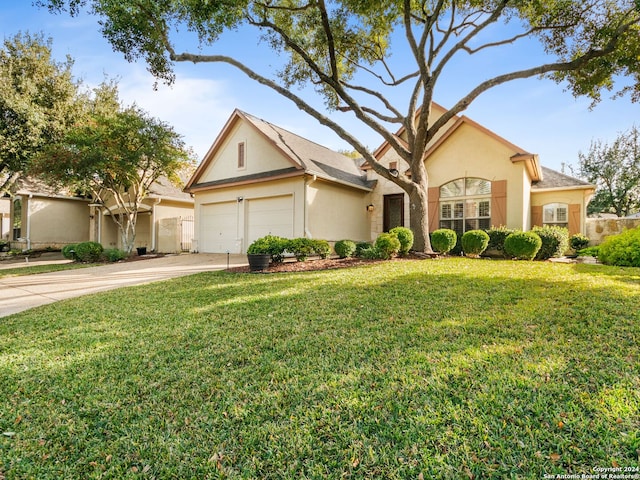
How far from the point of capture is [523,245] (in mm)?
10367

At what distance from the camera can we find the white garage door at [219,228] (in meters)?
15.6

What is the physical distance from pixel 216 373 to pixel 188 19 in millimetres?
10360

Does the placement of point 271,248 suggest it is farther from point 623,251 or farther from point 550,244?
point 623,251

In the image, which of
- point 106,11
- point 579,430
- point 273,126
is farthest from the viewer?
point 273,126

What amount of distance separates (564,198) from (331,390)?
1497 cm

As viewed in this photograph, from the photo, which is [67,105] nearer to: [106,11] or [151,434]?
[106,11]

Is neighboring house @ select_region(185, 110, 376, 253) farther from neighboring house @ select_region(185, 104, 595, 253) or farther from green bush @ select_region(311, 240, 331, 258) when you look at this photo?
green bush @ select_region(311, 240, 331, 258)

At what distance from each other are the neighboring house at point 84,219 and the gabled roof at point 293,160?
9.44 ft

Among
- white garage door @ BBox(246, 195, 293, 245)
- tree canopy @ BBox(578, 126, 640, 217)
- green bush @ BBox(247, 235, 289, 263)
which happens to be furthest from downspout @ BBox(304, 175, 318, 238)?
tree canopy @ BBox(578, 126, 640, 217)

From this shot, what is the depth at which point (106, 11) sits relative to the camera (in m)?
8.45

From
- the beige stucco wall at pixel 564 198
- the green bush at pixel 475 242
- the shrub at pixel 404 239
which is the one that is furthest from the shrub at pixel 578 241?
the shrub at pixel 404 239

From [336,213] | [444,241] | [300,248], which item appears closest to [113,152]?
[300,248]

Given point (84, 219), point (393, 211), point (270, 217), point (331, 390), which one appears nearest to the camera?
point (331, 390)

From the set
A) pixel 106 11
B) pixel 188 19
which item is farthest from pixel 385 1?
pixel 106 11
